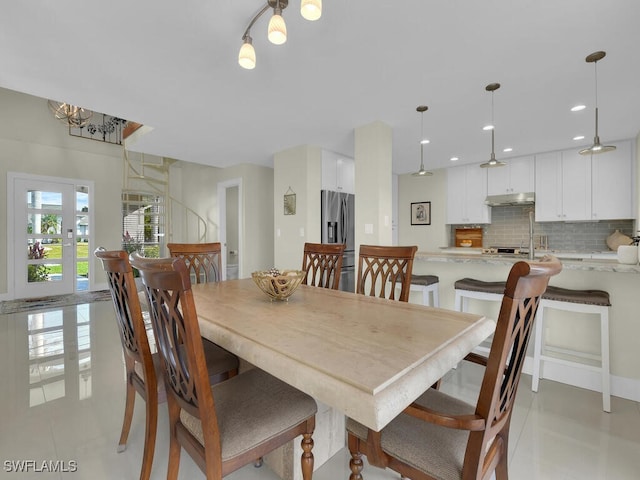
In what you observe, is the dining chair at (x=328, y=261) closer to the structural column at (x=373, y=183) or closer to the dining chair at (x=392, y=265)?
the dining chair at (x=392, y=265)

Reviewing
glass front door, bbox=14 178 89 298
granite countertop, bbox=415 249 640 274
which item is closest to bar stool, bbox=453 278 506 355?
granite countertop, bbox=415 249 640 274

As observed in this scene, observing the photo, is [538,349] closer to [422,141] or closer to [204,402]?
[204,402]

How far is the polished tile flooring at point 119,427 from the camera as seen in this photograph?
1.42 m

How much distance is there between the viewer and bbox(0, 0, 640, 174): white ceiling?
1715 mm

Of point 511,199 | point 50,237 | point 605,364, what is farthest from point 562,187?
point 50,237

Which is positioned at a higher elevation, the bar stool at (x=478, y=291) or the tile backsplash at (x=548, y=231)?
the tile backsplash at (x=548, y=231)

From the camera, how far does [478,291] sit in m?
2.40

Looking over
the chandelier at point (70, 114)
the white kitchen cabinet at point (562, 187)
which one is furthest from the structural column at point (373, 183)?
the chandelier at point (70, 114)

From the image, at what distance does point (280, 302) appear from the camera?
151cm

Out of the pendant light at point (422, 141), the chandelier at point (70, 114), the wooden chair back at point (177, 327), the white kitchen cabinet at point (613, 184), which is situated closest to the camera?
the wooden chair back at point (177, 327)

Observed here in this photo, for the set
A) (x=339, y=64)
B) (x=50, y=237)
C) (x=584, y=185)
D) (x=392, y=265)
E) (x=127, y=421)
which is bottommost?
(x=127, y=421)

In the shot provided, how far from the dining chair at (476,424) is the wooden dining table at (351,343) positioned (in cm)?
12

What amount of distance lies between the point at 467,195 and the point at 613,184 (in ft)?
6.17

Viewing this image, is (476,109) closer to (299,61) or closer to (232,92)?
(299,61)
